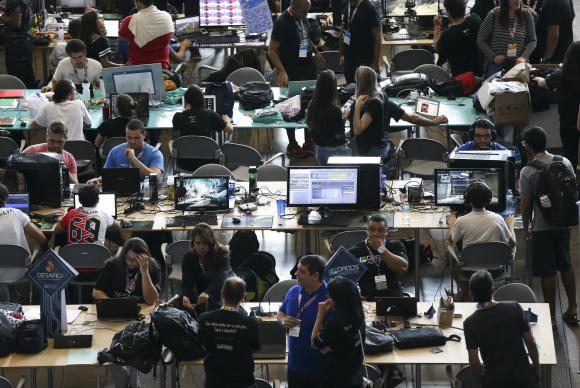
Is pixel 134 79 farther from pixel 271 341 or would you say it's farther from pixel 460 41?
pixel 271 341

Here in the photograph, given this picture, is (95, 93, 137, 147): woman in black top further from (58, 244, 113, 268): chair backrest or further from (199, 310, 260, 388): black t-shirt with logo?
(199, 310, 260, 388): black t-shirt with logo

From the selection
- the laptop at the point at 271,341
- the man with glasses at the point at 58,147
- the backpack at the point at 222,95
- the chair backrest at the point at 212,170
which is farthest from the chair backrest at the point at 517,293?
the backpack at the point at 222,95

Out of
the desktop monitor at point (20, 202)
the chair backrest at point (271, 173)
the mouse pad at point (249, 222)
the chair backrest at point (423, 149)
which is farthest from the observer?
the chair backrest at point (423, 149)

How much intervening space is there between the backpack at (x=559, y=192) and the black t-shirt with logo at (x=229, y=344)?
3.18 meters

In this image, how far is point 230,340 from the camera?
8.67 metres

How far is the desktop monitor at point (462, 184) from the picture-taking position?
1143 centimetres

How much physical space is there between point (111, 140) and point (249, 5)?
12.9ft

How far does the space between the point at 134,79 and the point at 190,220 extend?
3.08 metres

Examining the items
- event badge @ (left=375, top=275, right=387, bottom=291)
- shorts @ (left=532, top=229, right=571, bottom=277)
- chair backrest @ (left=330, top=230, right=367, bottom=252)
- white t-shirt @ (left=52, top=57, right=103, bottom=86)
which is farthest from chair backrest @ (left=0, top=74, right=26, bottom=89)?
shorts @ (left=532, top=229, right=571, bottom=277)

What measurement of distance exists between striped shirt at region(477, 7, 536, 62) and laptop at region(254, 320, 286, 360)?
617 cm

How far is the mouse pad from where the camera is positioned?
37.5 feet

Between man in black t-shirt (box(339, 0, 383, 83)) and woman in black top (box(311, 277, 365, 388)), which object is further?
Answer: man in black t-shirt (box(339, 0, 383, 83))

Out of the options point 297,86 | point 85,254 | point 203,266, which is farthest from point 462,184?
point 297,86

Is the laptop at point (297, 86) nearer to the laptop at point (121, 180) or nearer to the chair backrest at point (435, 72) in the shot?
the chair backrest at point (435, 72)
